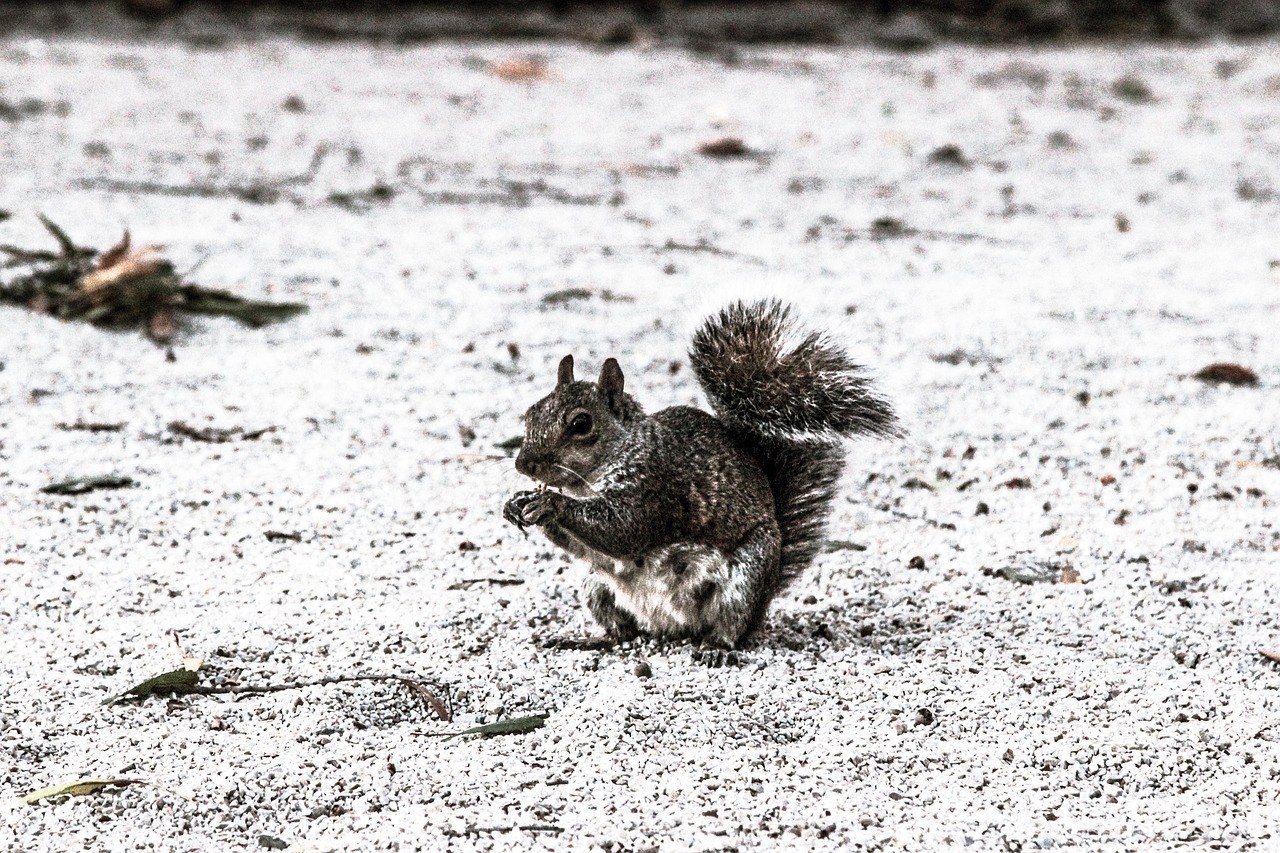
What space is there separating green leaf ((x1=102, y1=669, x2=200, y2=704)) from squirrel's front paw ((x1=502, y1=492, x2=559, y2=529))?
0.61 meters

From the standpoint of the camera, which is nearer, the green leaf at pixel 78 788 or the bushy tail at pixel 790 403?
the green leaf at pixel 78 788

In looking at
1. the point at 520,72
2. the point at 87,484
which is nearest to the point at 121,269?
the point at 87,484

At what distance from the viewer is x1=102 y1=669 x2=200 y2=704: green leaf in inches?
104

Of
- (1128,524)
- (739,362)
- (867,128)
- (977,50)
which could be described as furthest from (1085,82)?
(739,362)

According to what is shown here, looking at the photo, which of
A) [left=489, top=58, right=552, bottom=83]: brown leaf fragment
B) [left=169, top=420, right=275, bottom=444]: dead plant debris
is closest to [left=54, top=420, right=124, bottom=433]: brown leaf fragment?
[left=169, top=420, right=275, bottom=444]: dead plant debris

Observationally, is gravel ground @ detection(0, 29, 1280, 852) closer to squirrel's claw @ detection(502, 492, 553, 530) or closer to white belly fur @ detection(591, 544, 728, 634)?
white belly fur @ detection(591, 544, 728, 634)

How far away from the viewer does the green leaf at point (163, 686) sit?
8.68 ft

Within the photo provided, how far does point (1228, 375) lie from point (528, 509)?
2541 millimetres

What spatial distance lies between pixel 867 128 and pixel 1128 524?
4.24 m

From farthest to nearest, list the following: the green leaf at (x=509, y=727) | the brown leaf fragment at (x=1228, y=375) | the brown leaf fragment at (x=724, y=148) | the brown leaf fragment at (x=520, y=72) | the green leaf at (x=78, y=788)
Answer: the brown leaf fragment at (x=520, y=72) < the brown leaf fragment at (x=724, y=148) < the brown leaf fragment at (x=1228, y=375) < the green leaf at (x=509, y=727) < the green leaf at (x=78, y=788)

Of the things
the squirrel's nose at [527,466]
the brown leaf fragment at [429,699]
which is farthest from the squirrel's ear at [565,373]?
the brown leaf fragment at [429,699]

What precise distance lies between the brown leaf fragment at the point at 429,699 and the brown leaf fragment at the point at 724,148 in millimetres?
4672

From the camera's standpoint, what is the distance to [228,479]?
3.65 meters

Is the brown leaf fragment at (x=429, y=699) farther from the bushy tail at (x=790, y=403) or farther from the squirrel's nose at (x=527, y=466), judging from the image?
the bushy tail at (x=790, y=403)
